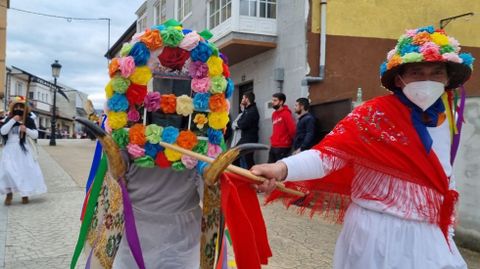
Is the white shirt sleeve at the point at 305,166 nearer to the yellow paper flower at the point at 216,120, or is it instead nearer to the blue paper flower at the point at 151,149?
the yellow paper flower at the point at 216,120

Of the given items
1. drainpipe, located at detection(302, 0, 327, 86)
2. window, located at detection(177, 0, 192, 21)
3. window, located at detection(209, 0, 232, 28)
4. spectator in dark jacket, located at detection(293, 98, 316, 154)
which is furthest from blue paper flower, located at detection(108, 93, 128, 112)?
window, located at detection(177, 0, 192, 21)

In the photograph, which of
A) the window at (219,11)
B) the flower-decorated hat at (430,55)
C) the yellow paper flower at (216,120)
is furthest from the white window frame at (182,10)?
the flower-decorated hat at (430,55)

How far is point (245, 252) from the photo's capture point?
2242 millimetres

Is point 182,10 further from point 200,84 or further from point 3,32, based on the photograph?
point 3,32

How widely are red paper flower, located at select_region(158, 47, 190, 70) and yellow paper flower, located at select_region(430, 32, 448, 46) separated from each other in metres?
1.40

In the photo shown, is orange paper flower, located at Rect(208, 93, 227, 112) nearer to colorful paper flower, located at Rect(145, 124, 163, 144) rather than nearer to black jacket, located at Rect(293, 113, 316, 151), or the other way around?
colorful paper flower, located at Rect(145, 124, 163, 144)

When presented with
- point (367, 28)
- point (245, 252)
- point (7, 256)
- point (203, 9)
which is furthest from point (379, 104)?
point (203, 9)

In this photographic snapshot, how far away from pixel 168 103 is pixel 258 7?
30.3 feet

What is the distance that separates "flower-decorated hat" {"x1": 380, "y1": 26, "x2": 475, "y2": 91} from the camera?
7.65 ft

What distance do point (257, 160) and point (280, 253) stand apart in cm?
683

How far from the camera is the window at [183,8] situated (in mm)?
16250

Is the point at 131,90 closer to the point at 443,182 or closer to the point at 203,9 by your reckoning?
the point at 443,182

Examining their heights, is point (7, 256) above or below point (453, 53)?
below

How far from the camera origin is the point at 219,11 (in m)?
12.9
